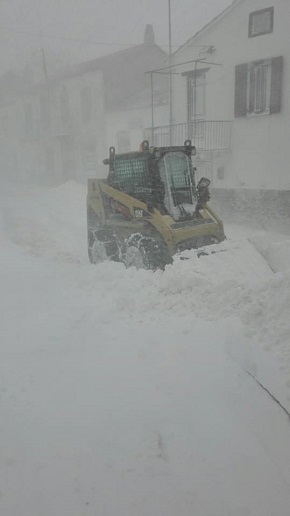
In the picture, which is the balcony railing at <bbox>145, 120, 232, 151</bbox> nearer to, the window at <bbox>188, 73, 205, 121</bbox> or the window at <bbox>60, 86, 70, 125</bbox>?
the window at <bbox>188, 73, 205, 121</bbox>

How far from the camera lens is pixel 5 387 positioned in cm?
434

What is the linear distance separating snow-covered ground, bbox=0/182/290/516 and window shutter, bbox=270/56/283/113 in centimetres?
917

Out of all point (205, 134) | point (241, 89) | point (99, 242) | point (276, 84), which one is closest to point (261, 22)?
point (241, 89)

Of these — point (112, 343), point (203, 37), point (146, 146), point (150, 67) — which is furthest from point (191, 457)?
point (150, 67)

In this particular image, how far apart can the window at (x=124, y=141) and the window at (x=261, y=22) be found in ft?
31.3

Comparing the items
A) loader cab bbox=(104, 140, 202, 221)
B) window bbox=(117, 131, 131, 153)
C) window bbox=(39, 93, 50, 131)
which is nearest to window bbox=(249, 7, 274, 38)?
window bbox=(117, 131, 131, 153)

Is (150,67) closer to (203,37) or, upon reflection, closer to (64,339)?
(203,37)

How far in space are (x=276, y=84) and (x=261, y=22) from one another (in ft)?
8.80

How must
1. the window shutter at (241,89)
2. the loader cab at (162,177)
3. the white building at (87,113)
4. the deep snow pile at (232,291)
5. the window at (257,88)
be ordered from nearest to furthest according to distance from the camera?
the deep snow pile at (232,291), the loader cab at (162,177), the window at (257,88), the window shutter at (241,89), the white building at (87,113)

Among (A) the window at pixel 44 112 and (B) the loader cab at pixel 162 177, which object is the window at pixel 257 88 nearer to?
(B) the loader cab at pixel 162 177

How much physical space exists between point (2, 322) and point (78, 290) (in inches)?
60.9

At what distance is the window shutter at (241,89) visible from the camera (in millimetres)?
15266

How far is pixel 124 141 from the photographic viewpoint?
23359 mm

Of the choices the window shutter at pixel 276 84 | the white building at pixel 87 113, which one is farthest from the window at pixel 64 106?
the window shutter at pixel 276 84
